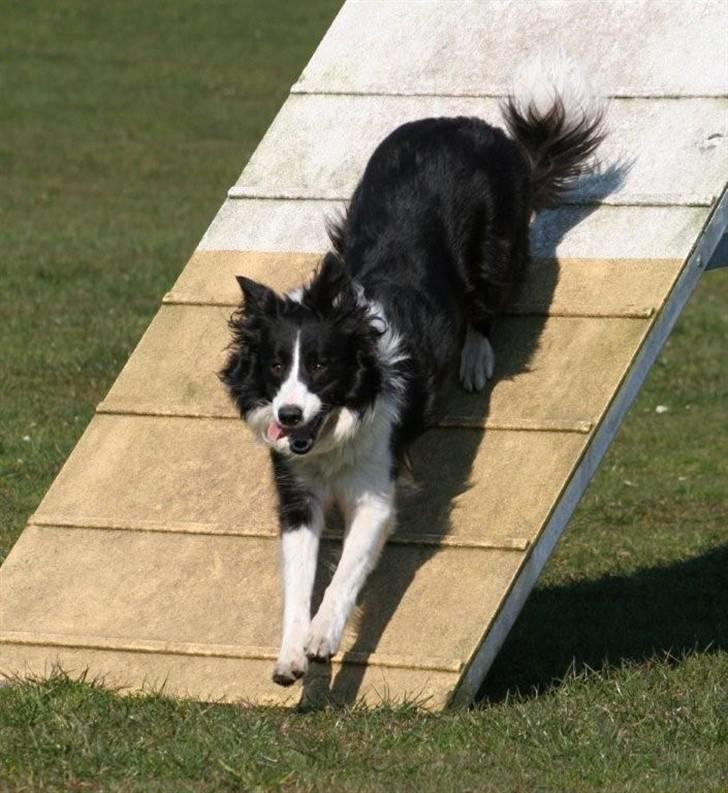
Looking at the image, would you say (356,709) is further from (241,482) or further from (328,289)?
(328,289)

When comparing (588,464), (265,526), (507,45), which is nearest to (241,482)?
(265,526)

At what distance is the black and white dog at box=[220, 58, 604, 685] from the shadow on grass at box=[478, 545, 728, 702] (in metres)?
0.97

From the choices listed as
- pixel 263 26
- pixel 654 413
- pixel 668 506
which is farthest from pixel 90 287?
pixel 263 26

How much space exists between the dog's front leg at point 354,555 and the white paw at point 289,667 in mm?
48

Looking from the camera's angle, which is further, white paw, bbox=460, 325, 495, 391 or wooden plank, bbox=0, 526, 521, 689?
white paw, bbox=460, 325, 495, 391

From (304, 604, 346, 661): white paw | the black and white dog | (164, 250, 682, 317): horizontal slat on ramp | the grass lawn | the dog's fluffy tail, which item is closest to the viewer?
the grass lawn

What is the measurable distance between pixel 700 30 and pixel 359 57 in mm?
1769

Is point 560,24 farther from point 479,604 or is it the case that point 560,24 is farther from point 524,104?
point 479,604

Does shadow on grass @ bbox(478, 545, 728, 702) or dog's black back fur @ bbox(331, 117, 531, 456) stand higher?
dog's black back fur @ bbox(331, 117, 531, 456)

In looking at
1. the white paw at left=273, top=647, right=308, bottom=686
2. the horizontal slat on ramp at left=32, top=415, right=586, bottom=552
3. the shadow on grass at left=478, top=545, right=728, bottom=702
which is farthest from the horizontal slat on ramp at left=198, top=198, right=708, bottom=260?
the white paw at left=273, top=647, right=308, bottom=686

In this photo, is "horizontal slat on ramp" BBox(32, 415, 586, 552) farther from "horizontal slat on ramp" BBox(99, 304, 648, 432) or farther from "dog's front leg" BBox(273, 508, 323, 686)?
"dog's front leg" BBox(273, 508, 323, 686)

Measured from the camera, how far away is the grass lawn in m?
5.55

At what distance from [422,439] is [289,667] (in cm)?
142

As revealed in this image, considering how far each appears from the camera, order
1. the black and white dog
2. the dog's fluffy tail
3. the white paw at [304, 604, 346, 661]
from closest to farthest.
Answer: the white paw at [304, 604, 346, 661] → the black and white dog → the dog's fluffy tail
